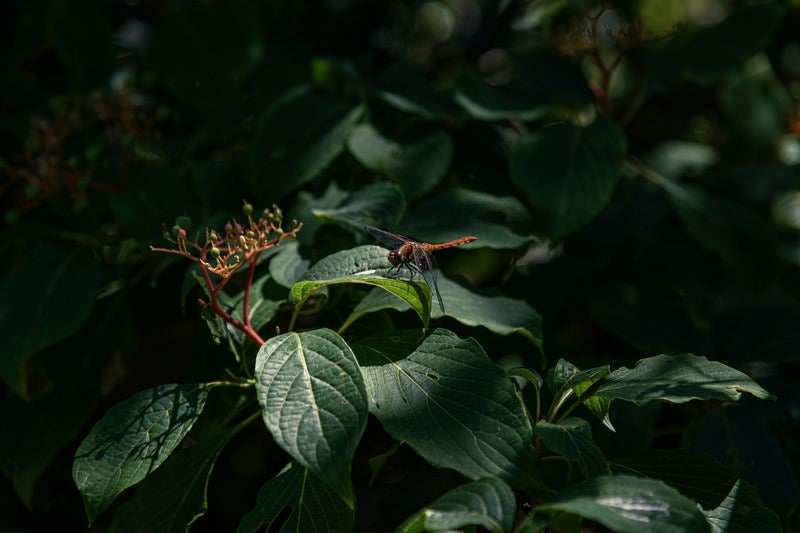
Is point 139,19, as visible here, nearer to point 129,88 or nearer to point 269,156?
point 129,88

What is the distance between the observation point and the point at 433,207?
147 cm

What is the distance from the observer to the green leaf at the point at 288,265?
1.27m

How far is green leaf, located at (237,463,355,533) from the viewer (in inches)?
41.7

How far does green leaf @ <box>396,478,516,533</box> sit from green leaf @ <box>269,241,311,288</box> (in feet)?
1.56

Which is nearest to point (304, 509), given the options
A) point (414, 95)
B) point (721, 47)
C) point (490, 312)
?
point (490, 312)

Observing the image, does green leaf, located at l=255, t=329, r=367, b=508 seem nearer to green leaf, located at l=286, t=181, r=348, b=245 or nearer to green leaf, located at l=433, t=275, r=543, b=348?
green leaf, located at l=433, t=275, r=543, b=348

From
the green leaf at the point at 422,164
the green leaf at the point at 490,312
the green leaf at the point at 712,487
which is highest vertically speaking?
the green leaf at the point at 422,164

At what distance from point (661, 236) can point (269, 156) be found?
1208 mm

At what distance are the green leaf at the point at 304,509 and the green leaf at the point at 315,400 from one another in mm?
169

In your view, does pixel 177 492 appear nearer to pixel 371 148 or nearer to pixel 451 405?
pixel 451 405

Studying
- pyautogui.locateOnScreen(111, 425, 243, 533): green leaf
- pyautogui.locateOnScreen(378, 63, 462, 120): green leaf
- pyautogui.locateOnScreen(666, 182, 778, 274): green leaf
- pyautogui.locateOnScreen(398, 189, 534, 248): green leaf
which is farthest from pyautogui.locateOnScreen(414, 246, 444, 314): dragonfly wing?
pyautogui.locateOnScreen(666, 182, 778, 274): green leaf

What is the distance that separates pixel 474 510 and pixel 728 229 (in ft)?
3.95

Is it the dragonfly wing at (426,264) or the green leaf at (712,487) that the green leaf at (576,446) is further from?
the dragonfly wing at (426,264)

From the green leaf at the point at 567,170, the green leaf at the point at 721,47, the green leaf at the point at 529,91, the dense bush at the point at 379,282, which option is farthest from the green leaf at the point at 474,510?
the green leaf at the point at 721,47
